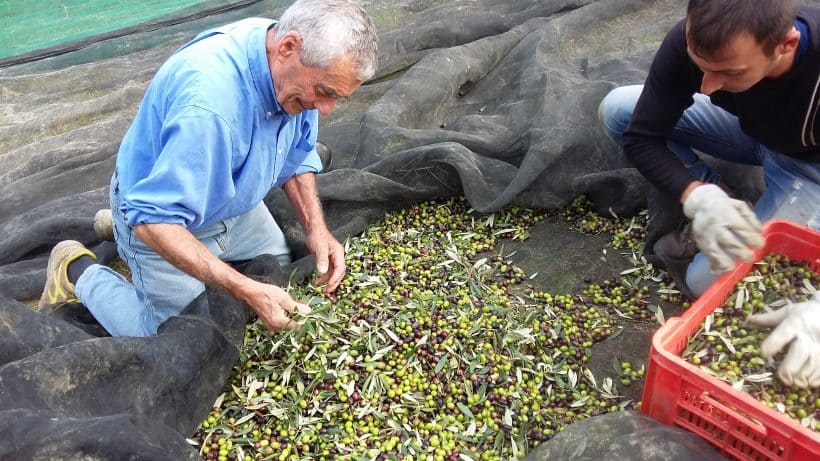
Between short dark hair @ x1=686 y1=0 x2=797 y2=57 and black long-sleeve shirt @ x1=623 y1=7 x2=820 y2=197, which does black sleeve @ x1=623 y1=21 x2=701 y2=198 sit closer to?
black long-sleeve shirt @ x1=623 y1=7 x2=820 y2=197

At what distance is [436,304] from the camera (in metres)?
2.94

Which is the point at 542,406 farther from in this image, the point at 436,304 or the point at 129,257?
the point at 129,257

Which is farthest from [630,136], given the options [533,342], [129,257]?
[129,257]

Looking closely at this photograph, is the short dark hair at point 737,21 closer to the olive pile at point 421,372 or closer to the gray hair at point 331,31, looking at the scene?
the gray hair at point 331,31

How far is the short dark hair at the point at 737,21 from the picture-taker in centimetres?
197

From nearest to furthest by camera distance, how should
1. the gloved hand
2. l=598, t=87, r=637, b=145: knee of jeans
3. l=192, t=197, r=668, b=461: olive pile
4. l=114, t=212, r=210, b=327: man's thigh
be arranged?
the gloved hand, l=192, t=197, r=668, b=461: olive pile, l=114, t=212, r=210, b=327: man's thigh, l=598, t=87, r=637, b=145: knee of jeans

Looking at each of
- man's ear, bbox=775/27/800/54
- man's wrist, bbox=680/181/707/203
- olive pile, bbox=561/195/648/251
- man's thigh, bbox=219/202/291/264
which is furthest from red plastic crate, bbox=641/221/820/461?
man's thigh, bbox=219/202/291/264

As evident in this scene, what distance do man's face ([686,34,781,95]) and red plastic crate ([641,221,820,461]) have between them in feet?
2.21

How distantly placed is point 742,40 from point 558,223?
5.36 feet

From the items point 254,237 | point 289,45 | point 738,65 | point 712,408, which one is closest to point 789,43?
point 738,65

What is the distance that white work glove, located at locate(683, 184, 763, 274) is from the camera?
7.48 ft

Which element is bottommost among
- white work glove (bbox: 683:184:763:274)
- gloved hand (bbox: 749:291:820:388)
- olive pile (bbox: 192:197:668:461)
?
olive pile (bbox: 192:197:668:461)

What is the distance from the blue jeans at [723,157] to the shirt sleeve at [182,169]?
191 centimetres

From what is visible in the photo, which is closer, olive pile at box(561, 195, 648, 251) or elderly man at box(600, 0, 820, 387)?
elderly man at box(600, 0, 820, 387)
